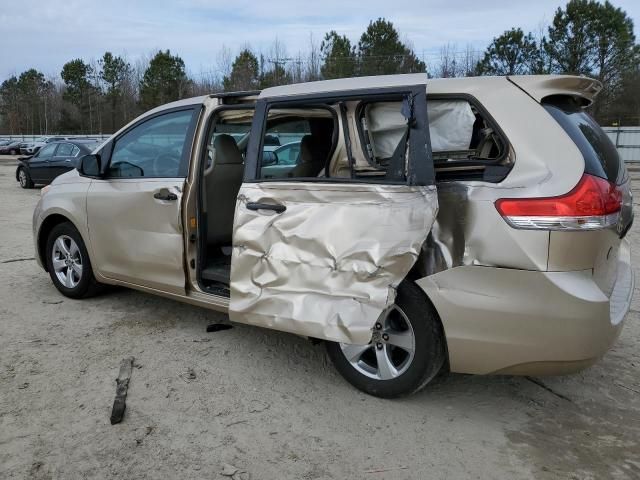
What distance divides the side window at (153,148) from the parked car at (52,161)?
1210cm

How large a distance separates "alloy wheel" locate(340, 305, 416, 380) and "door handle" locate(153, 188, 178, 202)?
1.73 m

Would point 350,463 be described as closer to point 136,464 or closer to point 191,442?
point 191,442

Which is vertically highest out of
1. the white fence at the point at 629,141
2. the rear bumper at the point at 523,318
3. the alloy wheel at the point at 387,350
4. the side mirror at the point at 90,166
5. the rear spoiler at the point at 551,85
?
the white fence at the point at 629,141

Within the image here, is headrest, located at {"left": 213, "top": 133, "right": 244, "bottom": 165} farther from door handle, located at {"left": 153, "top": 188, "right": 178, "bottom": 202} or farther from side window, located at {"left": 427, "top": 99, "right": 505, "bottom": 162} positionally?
side window, located at {"left": 427, "top": 99, "right": 505, "bottom": 162}

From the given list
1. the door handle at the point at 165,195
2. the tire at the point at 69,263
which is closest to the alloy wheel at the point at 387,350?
the door handle at the point at 165,195

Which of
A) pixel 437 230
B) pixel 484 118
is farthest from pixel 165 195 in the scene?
pixel 484 118

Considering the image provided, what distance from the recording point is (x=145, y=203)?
4.43 m

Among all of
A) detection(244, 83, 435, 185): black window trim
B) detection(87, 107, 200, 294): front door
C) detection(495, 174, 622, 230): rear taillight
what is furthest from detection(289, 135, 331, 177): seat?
detection(495, 174, 622, 230): rear taillight

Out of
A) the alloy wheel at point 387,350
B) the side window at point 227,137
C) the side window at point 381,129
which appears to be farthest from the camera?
the side window at point 227,137

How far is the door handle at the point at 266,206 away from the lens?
3.42 metres

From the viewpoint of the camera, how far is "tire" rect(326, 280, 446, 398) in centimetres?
313

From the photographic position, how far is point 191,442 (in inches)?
118

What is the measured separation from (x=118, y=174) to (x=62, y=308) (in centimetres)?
140

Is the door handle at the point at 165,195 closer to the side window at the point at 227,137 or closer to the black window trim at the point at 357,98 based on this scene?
the side window at the point at 227,137
